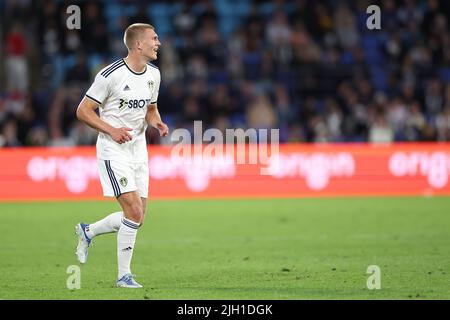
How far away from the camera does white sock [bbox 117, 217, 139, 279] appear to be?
895cm

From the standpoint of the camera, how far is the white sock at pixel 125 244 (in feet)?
29.4

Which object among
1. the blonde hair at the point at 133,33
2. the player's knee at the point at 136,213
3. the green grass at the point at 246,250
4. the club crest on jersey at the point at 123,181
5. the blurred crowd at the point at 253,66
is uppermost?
the blurred crowd at the point at 253,66

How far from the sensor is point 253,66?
76.7ft

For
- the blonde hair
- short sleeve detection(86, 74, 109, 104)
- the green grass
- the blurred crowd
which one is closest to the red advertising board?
the green grass

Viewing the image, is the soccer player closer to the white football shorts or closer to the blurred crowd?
the white football shorts

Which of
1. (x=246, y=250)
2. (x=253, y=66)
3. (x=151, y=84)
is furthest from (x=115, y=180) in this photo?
(x=253, y=66)

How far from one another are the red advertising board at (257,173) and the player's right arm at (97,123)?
33.1 feet

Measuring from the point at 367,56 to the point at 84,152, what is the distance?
858 cm

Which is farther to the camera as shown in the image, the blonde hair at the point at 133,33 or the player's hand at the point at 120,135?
the blonde hair at the point at 133,33

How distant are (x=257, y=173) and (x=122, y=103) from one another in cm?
1061

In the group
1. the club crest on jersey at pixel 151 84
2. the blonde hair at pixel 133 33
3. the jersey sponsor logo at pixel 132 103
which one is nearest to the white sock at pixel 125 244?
the jersey sponsor logo at pixel 132 103

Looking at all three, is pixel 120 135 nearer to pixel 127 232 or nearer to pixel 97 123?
pixel 97 123

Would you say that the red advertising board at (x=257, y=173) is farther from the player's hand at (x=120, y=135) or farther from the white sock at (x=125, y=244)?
the player's hand at (x=120, y=135)
